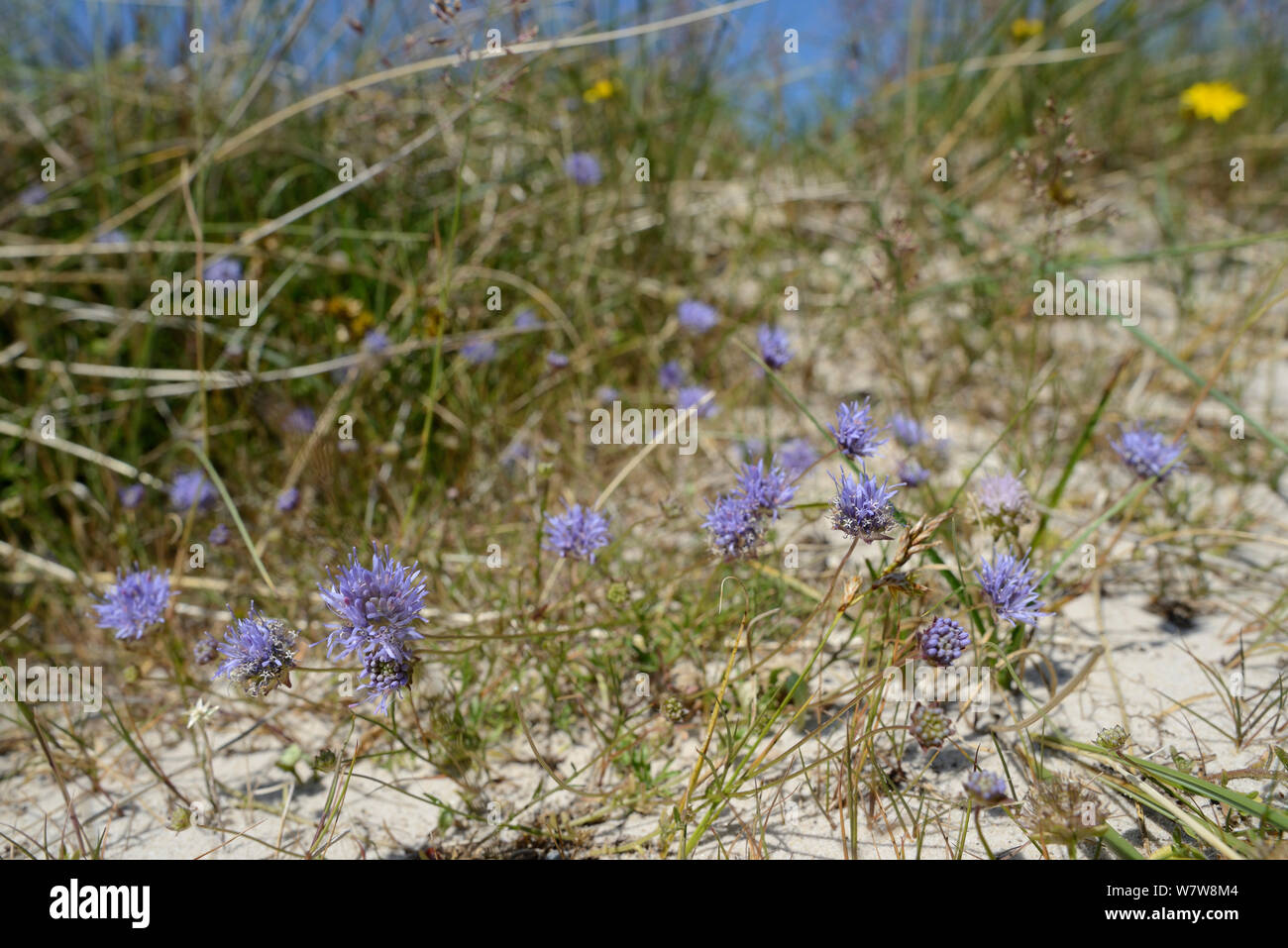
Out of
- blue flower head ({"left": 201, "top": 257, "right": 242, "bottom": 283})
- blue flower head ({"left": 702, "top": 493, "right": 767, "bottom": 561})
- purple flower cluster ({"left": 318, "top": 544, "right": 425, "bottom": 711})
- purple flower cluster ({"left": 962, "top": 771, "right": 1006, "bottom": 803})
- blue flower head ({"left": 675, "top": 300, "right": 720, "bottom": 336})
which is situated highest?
blue flower head ({"left": 201, "top": 257, "right": 242, "bottom": 283})


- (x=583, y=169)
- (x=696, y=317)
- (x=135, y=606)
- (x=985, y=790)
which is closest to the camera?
(x=985, y=790)

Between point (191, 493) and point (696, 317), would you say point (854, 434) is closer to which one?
point (696, 317)

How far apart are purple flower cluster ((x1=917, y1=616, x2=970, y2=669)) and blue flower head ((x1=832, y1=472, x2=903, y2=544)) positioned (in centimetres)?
19

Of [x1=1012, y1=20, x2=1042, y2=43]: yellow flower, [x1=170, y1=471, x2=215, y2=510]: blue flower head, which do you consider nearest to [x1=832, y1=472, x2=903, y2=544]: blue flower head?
[x1=170, y1=471, x2=215, y2=510]: blue flower head

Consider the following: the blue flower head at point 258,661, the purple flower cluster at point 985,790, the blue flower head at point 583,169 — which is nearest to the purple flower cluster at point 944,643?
the purple flower cluster at point 985,790

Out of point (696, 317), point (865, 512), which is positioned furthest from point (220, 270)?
point (865, 512)

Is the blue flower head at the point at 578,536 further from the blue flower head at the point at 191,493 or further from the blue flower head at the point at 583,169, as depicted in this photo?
the blue flower head at the point at 583,169

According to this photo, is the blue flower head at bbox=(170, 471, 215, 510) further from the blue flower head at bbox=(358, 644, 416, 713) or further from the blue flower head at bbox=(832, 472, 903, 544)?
the blue flower head at bbox=(832, 472, 903, 544)

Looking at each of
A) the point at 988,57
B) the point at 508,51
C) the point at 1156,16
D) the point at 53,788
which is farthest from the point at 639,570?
the point at 1156,16

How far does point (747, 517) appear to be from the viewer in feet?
5.39

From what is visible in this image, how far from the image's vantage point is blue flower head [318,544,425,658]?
141cm

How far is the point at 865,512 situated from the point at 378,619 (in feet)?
2.81

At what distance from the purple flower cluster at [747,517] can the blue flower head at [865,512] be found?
0.19 metres

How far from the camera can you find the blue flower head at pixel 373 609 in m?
1.41
